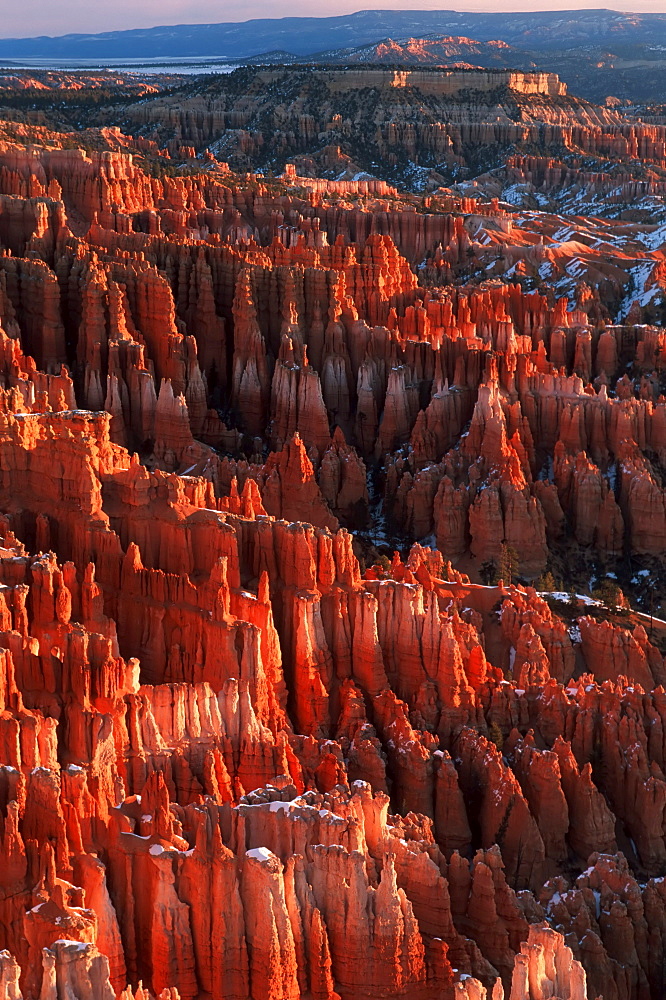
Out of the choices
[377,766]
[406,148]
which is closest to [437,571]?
[377,766]

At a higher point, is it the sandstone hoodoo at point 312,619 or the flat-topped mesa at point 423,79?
the flat-topped mesa at point 423,79

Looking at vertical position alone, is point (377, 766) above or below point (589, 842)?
above

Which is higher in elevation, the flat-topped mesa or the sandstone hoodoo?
the flat-topped mesa

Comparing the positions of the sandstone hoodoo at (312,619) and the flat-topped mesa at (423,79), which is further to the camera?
the flat-topped mesa at (423,79)

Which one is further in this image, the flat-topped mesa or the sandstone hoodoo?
the flat-topped mesa

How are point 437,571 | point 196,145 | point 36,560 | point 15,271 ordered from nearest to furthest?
point 36,560
point 437,571
point 15,271
point 196,145

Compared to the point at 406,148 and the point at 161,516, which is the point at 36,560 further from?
the point at 406,148
